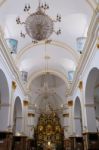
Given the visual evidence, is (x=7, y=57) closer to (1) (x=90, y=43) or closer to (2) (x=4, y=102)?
(2) (x=4, y=102)

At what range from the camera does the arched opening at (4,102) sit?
10.7 metres

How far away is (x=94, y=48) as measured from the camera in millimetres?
8984

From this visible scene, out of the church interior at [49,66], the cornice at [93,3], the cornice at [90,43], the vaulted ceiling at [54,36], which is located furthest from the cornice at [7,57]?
the cornice at [93,3]

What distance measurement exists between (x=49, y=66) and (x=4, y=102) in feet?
23.9

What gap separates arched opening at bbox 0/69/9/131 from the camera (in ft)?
35.0

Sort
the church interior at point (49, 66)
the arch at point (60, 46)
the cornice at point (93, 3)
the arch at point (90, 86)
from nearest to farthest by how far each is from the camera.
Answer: the cornice at point (93, 3) < the church interior at point (49, 66) < the arch at point (90, 86) < the arch at point (60, 46)

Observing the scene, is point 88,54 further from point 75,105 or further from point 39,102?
point 39,102

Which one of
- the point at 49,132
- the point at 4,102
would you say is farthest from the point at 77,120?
the point at 4,102

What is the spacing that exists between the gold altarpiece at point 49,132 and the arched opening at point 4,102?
9.81 m

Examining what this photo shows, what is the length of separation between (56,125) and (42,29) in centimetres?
1583

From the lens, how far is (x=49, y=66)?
17797 millimetres

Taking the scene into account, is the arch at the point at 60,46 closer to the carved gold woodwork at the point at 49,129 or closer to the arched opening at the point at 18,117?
the arched opening at the point at 18,117

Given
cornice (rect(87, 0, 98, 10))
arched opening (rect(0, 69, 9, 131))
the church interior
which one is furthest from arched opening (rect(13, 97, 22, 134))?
cornice (rect(87, 0, 98, 10))

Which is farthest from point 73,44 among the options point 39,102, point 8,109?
point 39,102
